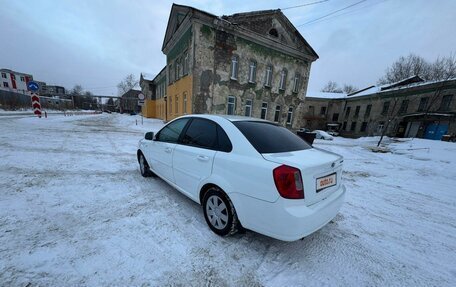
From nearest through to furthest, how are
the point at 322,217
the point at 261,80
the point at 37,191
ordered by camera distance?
1. the point at 322,217
2. the point at 37,191
3. the point at 261,80

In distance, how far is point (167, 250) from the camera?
7.03 feet

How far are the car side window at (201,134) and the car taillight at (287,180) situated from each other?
40.3 inches

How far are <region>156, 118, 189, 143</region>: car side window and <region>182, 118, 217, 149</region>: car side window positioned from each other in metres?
0.25

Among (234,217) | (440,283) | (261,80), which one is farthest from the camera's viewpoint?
(261,80)

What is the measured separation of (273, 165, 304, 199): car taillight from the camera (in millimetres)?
1869

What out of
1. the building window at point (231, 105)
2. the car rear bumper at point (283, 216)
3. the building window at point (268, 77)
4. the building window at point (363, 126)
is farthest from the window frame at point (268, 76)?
the building window at point (363, 126)

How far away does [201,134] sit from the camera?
2.84m

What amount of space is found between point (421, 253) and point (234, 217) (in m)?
2.50

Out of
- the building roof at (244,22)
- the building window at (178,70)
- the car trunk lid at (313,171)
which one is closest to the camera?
the car trunk lid at (313,171)

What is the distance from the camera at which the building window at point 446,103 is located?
839 inches

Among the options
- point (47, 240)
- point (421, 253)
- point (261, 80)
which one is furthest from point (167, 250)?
point (261, 80)

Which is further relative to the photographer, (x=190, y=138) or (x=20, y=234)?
(x=190, y=138)

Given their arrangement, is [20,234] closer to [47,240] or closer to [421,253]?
[47,240]

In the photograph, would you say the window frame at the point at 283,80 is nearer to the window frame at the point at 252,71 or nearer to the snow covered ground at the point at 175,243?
the window frame at the point at 252,71
